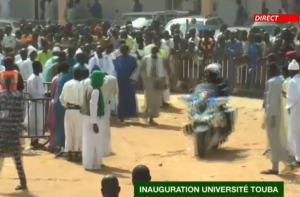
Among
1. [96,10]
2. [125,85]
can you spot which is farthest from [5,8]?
[125,85]

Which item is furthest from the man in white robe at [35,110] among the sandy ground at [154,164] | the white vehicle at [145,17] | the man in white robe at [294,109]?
the white vehicle at [145,17]

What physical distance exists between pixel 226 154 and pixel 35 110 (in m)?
3.33

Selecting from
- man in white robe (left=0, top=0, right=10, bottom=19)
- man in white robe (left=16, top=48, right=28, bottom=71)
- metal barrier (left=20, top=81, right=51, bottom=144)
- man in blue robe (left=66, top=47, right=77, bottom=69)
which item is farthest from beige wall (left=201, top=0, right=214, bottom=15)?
metal barrier (left=20, top=81, right=51, bottom=144)

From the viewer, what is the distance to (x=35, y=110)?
1248 centimetres

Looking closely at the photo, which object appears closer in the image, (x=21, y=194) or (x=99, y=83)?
(x=21, y=194)

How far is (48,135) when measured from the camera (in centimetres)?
1274

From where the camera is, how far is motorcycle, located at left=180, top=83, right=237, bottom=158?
11664 mm

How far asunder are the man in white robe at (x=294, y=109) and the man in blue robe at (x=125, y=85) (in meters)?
4.60

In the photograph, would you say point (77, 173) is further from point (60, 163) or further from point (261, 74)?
point (261, 74)

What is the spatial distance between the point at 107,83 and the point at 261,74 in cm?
728

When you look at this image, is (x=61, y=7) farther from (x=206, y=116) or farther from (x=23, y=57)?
(x=206, y=116)

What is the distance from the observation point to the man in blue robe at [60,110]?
11.6 m

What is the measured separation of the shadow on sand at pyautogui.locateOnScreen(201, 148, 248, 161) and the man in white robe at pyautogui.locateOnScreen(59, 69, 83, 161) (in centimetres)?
213

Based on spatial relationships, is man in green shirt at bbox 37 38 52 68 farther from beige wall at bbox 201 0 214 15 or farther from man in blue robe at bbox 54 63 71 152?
beige wall at bbox 201 0 214 15
